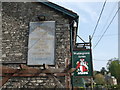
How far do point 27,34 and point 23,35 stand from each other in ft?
0.80

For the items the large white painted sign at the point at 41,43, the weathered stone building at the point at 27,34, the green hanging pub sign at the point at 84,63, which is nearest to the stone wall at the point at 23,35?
the weathered stone building at the point at 27,34

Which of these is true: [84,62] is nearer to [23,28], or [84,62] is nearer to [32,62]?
[32,62]

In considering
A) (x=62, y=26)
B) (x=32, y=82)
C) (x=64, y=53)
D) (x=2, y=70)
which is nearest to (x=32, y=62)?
(x=32, y=82)

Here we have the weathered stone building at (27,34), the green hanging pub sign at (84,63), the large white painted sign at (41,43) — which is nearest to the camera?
the weathered stone building at (27,34)

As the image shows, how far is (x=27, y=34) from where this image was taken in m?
9.66

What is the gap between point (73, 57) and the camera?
9750mm

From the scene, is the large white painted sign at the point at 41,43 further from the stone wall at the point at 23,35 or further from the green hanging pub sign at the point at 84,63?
the green hanging pub sign at the point at 84,63

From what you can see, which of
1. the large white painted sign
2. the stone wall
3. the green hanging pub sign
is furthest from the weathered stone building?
the green hanging pub sign

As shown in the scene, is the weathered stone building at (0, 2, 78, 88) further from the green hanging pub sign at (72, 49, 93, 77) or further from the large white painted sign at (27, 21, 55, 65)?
the green hanging pub sign at (72, 49, 93, 77)

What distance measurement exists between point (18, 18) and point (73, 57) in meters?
4.11

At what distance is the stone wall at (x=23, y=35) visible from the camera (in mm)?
8945

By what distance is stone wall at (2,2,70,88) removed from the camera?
352 inches

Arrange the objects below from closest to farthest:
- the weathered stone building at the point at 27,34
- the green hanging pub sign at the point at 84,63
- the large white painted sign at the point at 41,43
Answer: the weathered stone building at the point at 27,34 < the large white painted sign at the point at 41,43 < the green hanging pub sign at the point at 84,63

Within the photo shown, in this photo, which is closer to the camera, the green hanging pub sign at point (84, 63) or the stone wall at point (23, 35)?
the stone wall at point (23, 35)
